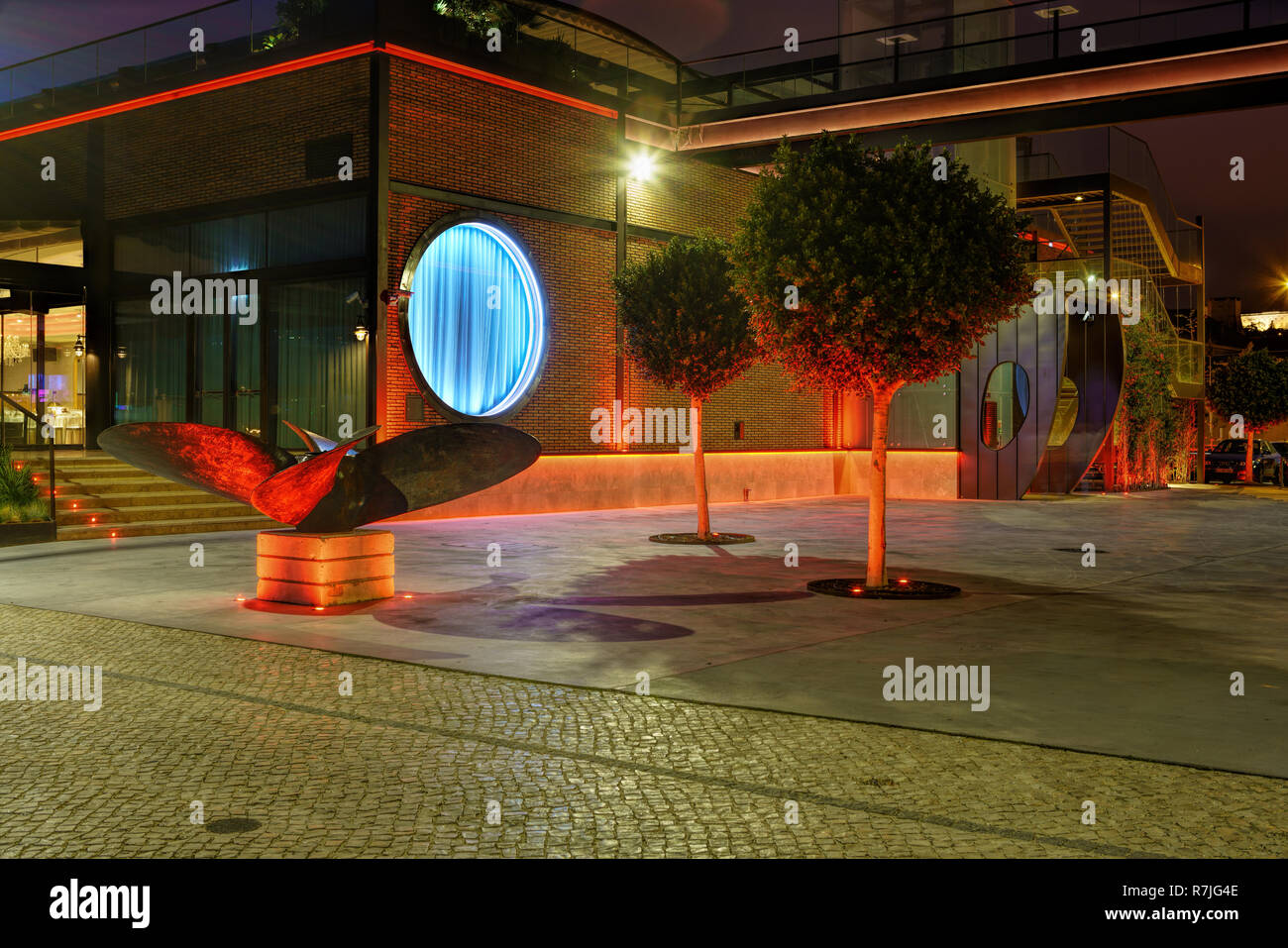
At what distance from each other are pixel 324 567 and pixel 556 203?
50.0 ft

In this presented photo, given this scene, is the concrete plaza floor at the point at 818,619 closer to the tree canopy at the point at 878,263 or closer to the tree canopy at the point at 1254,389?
the tree canopy at the point at 878,263

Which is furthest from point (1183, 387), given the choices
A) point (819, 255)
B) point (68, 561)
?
point (68, 561)

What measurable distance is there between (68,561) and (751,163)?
1835 centimetres

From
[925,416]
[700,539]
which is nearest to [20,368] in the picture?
[700,539]

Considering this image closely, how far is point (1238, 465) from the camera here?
132 ft

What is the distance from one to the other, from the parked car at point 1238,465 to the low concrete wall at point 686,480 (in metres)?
14.5

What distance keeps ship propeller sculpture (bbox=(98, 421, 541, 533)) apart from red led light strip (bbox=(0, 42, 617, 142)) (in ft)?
40.2

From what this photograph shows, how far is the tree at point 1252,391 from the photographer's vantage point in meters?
39.4

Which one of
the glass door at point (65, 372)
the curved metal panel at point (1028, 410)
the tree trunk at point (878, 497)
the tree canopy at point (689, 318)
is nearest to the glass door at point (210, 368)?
the glass door at point (65, 372)

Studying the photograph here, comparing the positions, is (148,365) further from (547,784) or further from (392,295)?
(547,784)

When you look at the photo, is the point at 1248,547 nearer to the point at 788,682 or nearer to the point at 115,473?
the point at 788,682

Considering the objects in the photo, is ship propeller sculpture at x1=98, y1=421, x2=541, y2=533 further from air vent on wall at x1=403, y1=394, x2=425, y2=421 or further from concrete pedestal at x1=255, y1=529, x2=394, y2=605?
air vent on wall at x1=403, y1=394, x2=425, y2=421

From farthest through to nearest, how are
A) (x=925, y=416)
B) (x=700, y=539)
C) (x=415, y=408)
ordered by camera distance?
(x=925, y=416) < (x=415, y=408) < (x=700, y=539)

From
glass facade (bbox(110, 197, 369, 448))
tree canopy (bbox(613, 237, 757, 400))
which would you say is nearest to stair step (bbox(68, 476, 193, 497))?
glass facade (bbox(110, 197, 369, 448))
